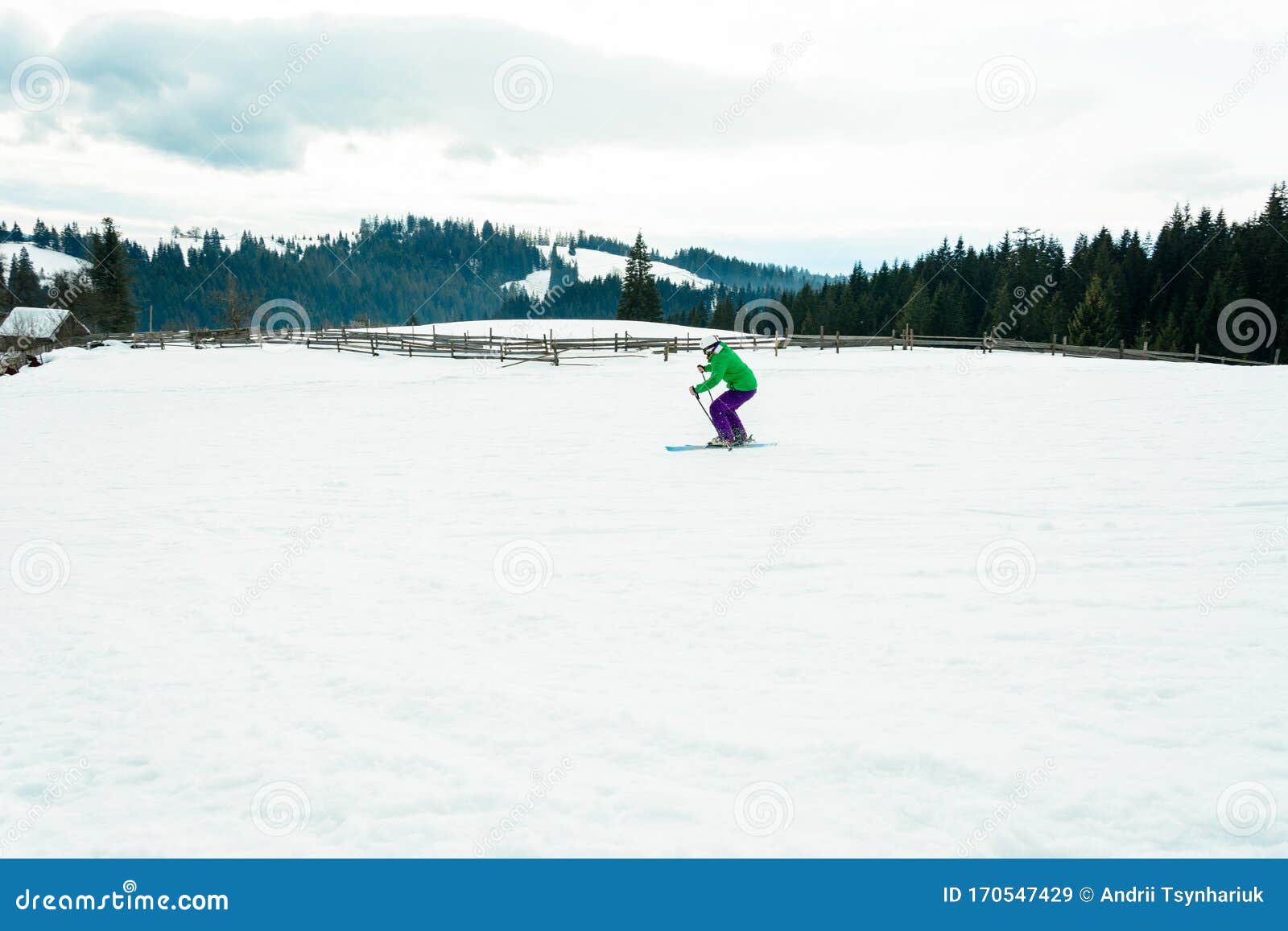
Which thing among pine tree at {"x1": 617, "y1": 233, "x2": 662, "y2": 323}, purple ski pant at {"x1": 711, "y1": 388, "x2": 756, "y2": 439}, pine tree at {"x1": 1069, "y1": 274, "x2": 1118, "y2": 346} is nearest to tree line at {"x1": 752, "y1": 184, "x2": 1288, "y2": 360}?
pine tree at {"x1": 1069, "y1": 274, "x2": 1118, "y2": 346}

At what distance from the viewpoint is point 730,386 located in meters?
12.7

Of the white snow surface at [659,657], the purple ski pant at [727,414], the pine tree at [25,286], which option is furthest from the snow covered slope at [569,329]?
the pine tree at [25,286]

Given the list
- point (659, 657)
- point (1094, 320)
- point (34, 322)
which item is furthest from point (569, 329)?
point (659, 657)

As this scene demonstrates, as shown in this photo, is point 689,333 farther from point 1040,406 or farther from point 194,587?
point 194,587

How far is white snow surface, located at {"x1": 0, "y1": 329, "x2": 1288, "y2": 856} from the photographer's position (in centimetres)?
352

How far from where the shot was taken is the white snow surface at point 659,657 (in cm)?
352

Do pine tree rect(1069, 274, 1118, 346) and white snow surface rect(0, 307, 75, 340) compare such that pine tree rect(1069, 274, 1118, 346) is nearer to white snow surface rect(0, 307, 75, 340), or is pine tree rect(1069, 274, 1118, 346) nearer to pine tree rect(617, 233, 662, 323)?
pine tree rect(617, 233, 662, 323)

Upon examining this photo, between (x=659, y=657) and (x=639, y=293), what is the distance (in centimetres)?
7710

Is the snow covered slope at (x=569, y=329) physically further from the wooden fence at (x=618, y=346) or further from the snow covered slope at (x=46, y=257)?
the snow covered slope at (x=46, y=257)

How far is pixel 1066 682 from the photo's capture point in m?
4.48

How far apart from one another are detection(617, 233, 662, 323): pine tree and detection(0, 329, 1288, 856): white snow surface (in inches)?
2681

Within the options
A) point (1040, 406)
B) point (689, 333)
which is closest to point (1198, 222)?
point (689, 333)

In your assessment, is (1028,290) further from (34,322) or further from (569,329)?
(34,322)
